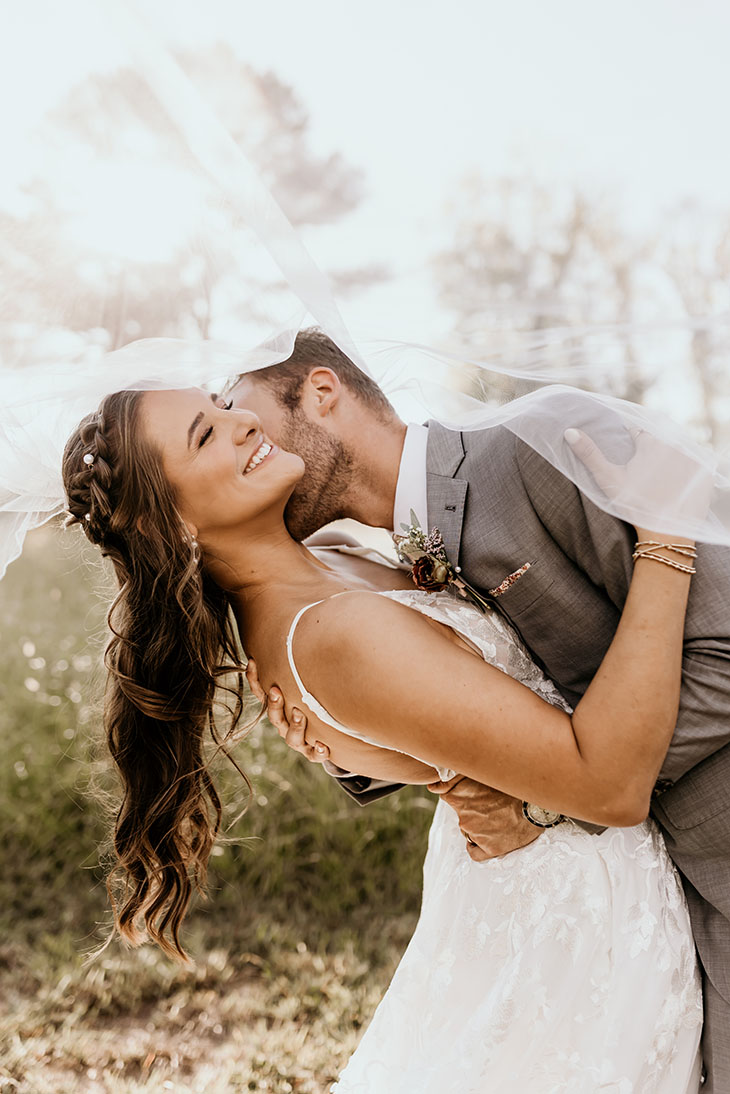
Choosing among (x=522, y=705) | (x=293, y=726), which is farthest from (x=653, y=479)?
(x=293, y=726)

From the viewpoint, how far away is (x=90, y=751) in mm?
6387

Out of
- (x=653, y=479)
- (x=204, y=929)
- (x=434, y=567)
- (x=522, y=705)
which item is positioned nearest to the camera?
(x=653, y=479)

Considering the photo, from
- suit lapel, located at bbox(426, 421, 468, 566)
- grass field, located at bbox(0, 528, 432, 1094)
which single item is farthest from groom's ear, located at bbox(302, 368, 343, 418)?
grass field, located at bbox(0, 528, 432, 1094)

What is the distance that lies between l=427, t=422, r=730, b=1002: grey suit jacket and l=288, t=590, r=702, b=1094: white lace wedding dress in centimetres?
8

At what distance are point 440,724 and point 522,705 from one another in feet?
0.56

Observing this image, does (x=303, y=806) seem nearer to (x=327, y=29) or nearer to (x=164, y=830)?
(x=164, y=830)

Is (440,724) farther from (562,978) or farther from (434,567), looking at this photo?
(562,978)

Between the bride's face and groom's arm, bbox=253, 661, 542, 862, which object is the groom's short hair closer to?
the bride's face

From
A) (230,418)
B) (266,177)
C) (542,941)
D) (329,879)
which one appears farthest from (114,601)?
(329,879)

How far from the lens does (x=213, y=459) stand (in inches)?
96.7

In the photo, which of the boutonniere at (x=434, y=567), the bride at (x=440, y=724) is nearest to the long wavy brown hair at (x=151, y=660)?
the bride at (x=440, y=724)

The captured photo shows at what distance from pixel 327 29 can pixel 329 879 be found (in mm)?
4768

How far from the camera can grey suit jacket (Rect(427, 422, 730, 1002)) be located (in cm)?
207

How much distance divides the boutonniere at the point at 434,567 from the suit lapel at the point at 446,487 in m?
0.02
